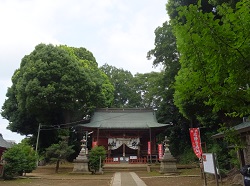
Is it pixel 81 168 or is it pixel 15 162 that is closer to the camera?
pixel 15 162

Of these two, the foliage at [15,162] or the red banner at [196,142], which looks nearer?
the red banner at [196,142]

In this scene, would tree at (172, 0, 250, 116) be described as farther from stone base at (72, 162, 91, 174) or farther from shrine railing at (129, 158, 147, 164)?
shrine railing at (129, 158, 147, 164)

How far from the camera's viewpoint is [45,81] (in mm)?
27328

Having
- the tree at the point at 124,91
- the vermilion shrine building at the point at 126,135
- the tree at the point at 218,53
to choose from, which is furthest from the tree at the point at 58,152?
the tree at the point at 124,91

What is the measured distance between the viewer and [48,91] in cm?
2578

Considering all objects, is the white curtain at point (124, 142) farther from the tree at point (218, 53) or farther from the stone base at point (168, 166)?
the tree at point (218, 53)

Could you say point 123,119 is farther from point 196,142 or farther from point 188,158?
point 196,142

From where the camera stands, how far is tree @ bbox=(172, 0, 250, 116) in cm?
Result: 393

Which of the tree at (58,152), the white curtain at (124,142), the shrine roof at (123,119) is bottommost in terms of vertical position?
the tree at (58,152)

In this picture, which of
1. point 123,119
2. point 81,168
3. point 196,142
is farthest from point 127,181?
point 123,119

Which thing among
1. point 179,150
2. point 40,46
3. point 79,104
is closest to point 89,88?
point 79,104

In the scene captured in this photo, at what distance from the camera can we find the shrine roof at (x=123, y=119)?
29.2m

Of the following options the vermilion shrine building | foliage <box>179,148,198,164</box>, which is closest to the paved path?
foliage <box>179,148,198,164</box>

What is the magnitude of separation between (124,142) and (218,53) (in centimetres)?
2562
